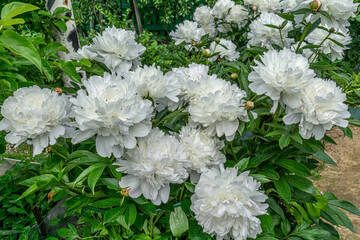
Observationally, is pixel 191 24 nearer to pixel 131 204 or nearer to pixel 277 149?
pixel 277 149

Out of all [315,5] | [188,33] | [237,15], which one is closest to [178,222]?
[315,5]

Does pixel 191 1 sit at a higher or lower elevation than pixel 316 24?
lower

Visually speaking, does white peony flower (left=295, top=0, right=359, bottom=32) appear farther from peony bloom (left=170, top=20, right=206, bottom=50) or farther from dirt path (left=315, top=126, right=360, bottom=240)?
dirt path (left=315, top=126, right=360, bottom=240)

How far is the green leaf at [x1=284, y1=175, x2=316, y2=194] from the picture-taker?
0.95 meters

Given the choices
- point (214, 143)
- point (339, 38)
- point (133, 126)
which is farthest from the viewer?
point (339, 38)

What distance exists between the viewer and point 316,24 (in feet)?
3.17

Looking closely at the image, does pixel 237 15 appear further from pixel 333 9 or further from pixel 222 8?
pixel 333 9

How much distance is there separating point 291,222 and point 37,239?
113 centimetres

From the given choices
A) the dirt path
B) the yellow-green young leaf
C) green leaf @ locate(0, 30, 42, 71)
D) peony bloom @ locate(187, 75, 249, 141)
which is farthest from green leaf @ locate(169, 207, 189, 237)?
the dirt path

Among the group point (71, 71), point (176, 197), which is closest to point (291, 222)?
point (176, 197)

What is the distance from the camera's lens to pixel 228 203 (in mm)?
693

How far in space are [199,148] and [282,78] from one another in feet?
Result: 0.88

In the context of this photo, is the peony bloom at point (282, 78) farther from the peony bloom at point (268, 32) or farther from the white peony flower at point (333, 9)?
the peony bloom at point (268, 32)

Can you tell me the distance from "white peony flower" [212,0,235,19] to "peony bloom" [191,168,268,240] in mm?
1419
